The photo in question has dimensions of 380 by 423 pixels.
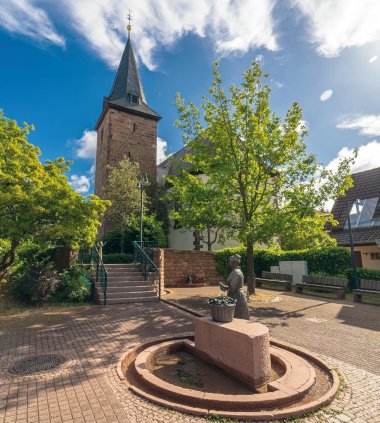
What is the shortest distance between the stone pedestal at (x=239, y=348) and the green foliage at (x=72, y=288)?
716 cm

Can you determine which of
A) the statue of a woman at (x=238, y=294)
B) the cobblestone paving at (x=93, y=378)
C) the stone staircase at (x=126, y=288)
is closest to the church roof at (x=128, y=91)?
the stone staircase at (x=126, y=288)

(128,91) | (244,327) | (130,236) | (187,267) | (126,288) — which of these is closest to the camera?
(244,327)

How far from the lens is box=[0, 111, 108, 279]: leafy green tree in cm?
978

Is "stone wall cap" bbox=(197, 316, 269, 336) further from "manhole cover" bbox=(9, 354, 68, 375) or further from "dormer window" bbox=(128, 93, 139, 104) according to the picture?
"dormer window" bbox=(128, 93, 139, 104)

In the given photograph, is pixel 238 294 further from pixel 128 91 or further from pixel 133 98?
pixel 128 91

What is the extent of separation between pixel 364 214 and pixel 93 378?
65.3 feet

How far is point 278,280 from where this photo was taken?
16234mm

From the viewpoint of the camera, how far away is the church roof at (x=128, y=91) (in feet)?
102

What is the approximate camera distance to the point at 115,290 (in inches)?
457

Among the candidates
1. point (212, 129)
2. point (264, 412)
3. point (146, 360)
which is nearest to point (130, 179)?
point (212, 129)

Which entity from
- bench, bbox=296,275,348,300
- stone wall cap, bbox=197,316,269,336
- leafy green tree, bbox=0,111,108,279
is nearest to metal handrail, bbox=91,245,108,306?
leafy green tree, bbox=0,111,108,279

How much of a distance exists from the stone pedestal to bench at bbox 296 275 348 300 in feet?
31.4

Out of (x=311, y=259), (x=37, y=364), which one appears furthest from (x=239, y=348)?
(x=311, y=259)

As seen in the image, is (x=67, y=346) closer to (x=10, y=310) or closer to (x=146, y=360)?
(x=146, y=360)
